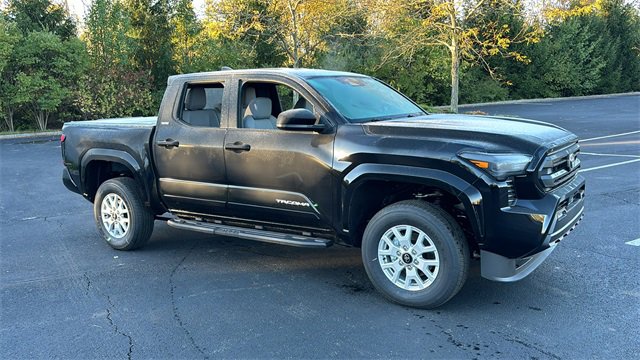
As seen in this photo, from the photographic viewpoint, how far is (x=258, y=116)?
5.35 metres

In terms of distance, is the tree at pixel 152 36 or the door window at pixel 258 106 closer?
the door window at pixel 258 106

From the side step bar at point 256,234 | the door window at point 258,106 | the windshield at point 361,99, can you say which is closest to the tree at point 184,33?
the door window at point 258,106

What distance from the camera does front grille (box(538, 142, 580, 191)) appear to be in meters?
3.99

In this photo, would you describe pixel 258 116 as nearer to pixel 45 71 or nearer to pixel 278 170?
pixel 278 170

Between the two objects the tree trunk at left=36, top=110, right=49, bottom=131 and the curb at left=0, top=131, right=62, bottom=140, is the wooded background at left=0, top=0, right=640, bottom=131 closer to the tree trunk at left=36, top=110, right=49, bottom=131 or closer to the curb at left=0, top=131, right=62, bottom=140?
the tree trunk at left=36, top=110, right=49, bottom=131

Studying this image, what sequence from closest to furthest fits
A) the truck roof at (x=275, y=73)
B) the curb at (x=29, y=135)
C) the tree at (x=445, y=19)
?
the truck roof at (x=275, y=73) → the tree at (x=445, y=19) → the curb at (x=29, y=135)

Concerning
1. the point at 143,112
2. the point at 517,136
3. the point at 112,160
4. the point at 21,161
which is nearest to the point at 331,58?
the point at 143,112

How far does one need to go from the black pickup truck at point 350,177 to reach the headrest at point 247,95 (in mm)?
17

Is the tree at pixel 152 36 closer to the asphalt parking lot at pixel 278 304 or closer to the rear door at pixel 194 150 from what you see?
the asphalt parking lot at pixel 278 304

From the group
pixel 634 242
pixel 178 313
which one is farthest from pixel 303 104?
pixel 634 242

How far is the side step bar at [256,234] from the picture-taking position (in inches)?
183

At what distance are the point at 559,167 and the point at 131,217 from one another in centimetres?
428

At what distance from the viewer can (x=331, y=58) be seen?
24.2 m

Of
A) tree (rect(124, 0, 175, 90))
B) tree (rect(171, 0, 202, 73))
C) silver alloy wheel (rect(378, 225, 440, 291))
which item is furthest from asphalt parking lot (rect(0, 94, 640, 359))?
tree (rect(171, 0, 202, 73))
